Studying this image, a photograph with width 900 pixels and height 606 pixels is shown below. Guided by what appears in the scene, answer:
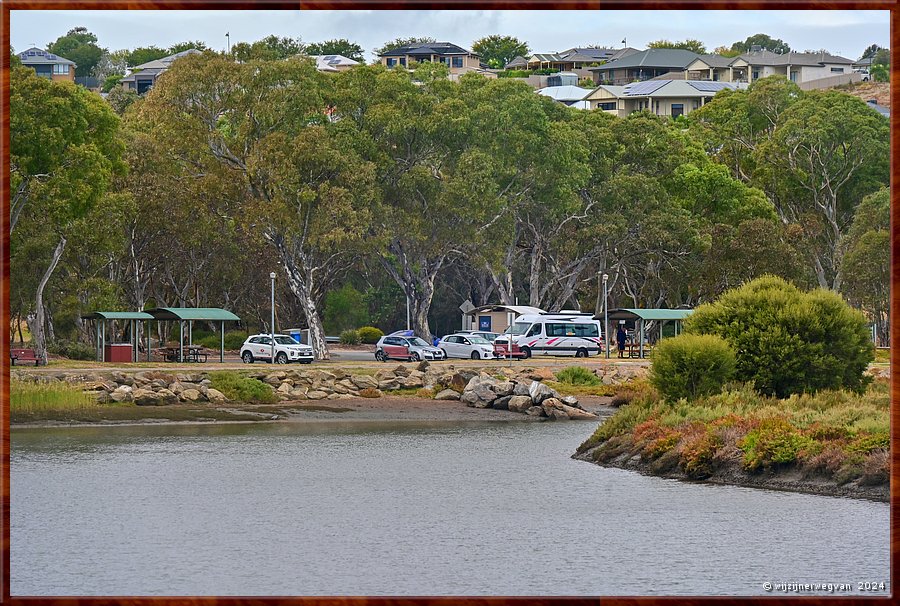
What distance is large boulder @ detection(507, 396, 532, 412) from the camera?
4859 centimetres

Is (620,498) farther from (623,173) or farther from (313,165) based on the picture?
(623,173)

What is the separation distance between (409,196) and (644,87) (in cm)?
9311

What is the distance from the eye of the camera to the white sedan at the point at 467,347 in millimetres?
69562

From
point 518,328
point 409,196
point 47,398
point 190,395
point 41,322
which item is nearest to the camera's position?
point 47,398

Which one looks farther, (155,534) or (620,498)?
(620,498)

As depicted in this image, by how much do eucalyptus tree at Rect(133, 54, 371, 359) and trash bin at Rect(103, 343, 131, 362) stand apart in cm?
909

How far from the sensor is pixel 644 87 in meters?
160

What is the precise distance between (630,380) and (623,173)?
29.9m

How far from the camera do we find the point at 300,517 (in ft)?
84.4

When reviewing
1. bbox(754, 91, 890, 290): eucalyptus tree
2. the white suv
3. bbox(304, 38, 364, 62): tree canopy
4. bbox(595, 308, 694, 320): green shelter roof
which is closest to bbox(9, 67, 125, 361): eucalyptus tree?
the white suv

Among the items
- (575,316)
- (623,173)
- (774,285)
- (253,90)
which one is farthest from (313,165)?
(774,285)

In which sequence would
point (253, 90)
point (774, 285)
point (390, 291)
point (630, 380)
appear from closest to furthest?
point (774, 285) → point (630, 380) → point (253, 90) → point (390, 291)

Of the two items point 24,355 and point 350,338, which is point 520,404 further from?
point 350,338

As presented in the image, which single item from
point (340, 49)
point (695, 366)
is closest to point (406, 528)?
point (695, 366)
